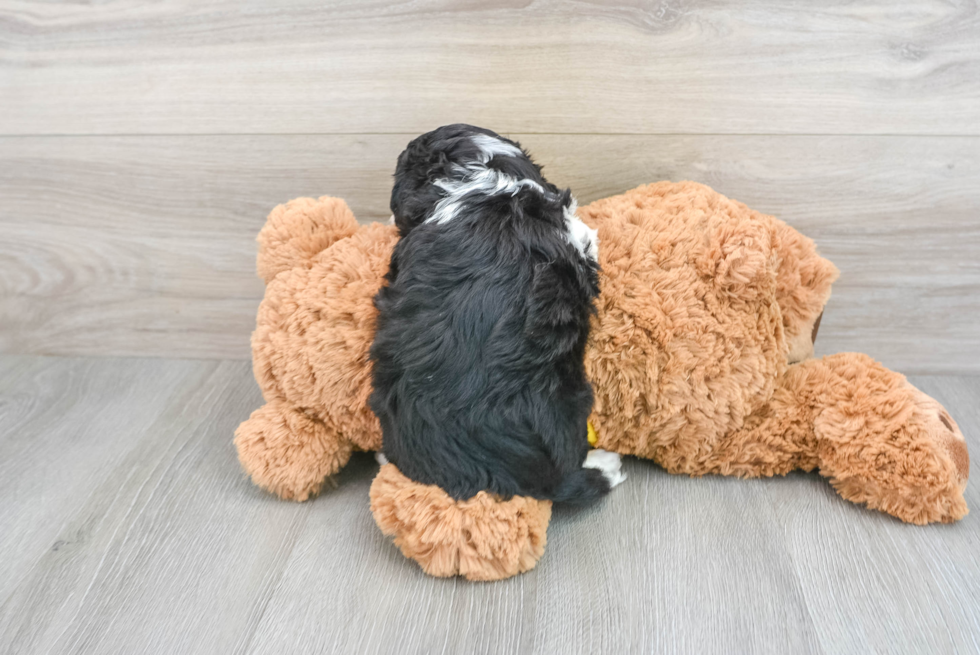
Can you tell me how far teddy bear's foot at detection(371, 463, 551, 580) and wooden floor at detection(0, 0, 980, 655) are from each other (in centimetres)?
3

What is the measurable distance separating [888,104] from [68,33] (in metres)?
1.15

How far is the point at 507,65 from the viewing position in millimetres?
921

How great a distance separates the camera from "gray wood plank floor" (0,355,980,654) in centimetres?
66

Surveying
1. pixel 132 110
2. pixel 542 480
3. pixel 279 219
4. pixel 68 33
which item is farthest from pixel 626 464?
pixel 68 33

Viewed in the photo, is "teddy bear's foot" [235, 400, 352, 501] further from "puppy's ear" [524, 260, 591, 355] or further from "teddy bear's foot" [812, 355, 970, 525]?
"teddy bear's foot" [812, 355, 970, 525]

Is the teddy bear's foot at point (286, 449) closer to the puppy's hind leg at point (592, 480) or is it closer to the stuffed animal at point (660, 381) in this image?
the stuffed animal at point (660, 381)

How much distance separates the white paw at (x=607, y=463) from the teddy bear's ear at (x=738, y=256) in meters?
0.24

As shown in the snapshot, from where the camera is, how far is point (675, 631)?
65 centimetres

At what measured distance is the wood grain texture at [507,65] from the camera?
883 millimetres

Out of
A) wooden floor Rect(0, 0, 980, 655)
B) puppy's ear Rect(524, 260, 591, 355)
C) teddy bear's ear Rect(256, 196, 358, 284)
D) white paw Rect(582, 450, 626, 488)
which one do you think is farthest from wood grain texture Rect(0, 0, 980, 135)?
white paw Rect(582, 450, 626, 488)

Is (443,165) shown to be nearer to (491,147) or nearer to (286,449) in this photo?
(491,147)

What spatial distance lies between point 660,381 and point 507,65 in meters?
0.48

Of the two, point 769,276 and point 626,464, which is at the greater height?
point 769,276

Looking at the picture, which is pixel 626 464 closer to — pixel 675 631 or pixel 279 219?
pixel 675 631
